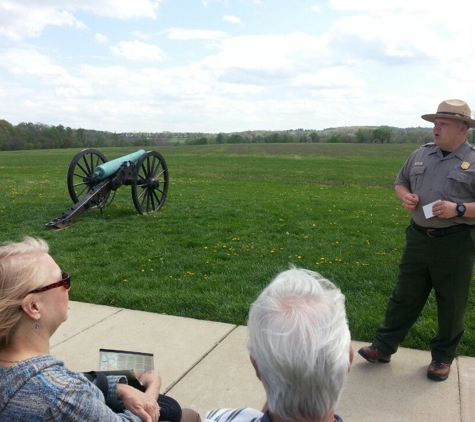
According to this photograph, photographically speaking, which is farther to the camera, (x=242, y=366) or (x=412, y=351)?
(x=412, y=351)

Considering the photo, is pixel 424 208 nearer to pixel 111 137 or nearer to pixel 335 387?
pixel 335 387

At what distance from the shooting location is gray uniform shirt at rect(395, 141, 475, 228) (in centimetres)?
321

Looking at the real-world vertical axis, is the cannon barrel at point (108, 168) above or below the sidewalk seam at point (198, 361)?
above

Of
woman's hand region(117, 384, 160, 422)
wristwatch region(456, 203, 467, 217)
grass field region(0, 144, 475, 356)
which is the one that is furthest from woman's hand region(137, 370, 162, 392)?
grass field region(0, 144, 475, 356)

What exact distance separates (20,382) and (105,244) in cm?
618

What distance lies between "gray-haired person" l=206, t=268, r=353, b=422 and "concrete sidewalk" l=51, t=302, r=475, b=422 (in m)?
1.89

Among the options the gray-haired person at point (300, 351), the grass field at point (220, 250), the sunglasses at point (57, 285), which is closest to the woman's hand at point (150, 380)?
the sunglasses at point (57, 285)

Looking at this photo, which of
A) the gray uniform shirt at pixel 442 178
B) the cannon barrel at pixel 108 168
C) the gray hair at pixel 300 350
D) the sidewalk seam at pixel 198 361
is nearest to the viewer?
the gray hair at pixel 300 350

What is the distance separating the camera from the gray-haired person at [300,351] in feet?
4.18

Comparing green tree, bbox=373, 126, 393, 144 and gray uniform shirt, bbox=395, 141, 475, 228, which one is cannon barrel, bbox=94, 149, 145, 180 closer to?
gray uniform shirt, bbox=395, 141, 475, 228

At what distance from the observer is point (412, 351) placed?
3861 millimetres

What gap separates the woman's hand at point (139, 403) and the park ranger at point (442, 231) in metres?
2.13

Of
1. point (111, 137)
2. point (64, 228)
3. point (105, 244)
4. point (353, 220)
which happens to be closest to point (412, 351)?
point (105, 244)

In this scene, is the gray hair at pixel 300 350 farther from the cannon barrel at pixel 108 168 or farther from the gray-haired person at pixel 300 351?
the cannon barrel at pixel 108 168
